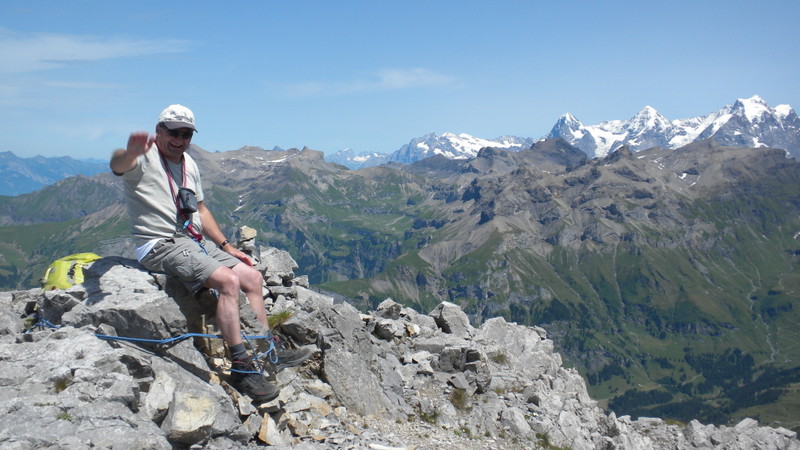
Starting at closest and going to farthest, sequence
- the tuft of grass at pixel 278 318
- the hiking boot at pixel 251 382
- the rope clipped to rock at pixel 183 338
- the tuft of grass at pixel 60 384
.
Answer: the tuft of grass at pixel 60 384
the rope clipped to rock at pixel 183 338
the hiking boot at pixel 251 382
the tuft of grass at pixel 278 318

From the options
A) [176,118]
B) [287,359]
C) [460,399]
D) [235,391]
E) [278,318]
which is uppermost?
[176,118]

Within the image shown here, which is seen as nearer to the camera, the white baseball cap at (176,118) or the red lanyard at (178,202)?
the white baseball cap at (176,118)

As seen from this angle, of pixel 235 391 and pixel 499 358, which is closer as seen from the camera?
pixel 235 391

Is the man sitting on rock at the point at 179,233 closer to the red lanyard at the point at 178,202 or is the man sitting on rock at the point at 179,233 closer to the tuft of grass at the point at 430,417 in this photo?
the red lanyard at the point at 178,202

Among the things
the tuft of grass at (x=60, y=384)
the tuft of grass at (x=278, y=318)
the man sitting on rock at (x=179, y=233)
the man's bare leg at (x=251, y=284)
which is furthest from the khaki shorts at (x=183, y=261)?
the tuft of grass at (x=278, y=318)

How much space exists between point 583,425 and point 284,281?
1474 cm

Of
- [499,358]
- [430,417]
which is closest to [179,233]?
[430,417]

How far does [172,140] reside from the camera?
1216 centimetres

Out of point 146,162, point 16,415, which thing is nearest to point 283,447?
point 16,415

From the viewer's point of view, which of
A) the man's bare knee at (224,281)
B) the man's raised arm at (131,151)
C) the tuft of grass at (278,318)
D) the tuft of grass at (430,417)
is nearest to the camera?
the man's raised arm at (131,151)

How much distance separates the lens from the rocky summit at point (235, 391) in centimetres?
899

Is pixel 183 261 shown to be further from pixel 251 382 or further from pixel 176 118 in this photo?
pixel 176 118

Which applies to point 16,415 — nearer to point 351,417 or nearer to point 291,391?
point 291,391

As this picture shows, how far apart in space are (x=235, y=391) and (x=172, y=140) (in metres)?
6.08
